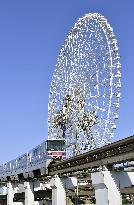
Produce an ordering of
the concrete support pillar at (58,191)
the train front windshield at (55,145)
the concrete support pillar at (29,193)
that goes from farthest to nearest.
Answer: the train front windshield at (55,145) → the concrete support pillar at (29,193) → the concrete support pillar at (58,191)

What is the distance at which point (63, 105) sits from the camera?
65875 mm

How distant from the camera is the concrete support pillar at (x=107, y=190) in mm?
29497

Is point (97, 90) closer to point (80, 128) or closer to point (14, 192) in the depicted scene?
point (80, 128)

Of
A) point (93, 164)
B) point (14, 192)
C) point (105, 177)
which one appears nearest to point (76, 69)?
point (14, 192)

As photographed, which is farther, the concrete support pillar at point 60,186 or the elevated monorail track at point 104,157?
the concrete support pillar at point 60,186

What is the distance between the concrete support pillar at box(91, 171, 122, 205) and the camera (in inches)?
1161

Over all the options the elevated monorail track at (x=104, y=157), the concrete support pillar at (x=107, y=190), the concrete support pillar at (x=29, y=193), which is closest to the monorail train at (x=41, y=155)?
the concrete support pillar at (x=29, y=193)

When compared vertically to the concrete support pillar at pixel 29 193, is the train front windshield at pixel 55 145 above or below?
above

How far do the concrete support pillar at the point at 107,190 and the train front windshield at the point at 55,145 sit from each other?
65.6 ft

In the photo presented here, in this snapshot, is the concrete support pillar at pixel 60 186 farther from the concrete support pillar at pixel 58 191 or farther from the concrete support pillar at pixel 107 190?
the concrete support pillar at pixel 107 190

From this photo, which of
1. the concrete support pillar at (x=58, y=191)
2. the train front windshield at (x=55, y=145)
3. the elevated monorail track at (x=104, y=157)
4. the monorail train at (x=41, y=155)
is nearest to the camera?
the elevated monorail track at (x=104, y=157)

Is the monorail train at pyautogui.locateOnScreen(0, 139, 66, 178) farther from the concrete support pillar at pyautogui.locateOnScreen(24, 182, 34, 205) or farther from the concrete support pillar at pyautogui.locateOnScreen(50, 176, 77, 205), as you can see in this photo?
the concrete support pillar at pyautogui.locateOnScreen(50, 176, 77, 205)

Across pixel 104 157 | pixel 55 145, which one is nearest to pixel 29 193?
pixel 55 145

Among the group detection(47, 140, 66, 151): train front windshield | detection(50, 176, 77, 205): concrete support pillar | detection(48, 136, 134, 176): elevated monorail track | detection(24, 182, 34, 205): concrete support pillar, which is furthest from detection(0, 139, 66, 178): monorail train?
detection(50, 176, 77, 205): concrete support pillar
